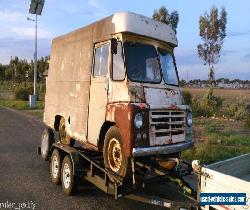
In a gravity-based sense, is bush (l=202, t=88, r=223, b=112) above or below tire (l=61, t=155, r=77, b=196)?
above

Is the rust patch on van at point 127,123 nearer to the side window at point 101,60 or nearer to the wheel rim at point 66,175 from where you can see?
the side window at point 101,60

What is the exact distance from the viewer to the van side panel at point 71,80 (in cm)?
812

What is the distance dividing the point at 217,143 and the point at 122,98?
7002mm

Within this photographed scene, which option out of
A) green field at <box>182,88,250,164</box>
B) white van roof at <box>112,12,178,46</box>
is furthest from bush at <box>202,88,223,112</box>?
white van roof at <box>112,12,178,46</box>

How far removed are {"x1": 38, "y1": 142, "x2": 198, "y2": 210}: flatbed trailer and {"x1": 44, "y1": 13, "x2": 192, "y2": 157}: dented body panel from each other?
1.33 ft

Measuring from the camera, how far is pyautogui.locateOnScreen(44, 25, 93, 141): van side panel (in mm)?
8117

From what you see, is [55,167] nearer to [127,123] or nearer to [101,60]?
[101,60]

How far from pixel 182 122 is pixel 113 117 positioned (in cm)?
141

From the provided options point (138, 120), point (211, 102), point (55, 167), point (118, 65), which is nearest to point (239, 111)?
point (211, 102)

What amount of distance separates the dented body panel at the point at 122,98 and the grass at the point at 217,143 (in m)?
3.48

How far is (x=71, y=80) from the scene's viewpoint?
29.2ft

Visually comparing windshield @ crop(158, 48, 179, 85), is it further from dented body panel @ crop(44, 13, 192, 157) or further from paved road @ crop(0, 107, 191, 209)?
paved road @ crop(0, 107, 191, 209)

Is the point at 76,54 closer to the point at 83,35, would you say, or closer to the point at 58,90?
the point at 83,35

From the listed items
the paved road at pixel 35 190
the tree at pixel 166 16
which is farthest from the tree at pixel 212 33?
the paved road at pixel 35 190
